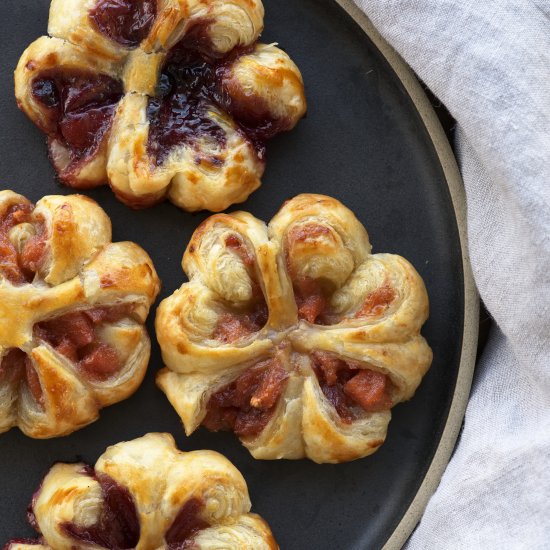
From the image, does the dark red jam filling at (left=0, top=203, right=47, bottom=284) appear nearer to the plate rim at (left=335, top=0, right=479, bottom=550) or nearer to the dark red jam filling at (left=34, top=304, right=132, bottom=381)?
the dark red jam filling at (left=34, top=304, right=132, bottom=381)

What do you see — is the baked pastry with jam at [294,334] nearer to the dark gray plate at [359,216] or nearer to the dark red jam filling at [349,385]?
the dark red jam filling at [349,385]

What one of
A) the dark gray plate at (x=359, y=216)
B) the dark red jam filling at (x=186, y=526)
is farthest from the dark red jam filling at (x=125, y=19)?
the dark red jam filling at (x=186, y=526)

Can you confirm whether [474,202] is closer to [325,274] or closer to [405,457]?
[325,274]

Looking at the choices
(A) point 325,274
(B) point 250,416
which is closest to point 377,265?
(A) point 325,274

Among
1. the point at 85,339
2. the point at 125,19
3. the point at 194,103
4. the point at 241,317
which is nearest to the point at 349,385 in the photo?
the point at 241,317

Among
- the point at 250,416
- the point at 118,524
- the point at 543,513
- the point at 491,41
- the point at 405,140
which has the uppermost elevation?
the point at 491,41

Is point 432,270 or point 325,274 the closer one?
point 325,274

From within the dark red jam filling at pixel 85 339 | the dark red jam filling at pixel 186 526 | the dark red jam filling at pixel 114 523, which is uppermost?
the dark red jam filling at pixel 85 339
